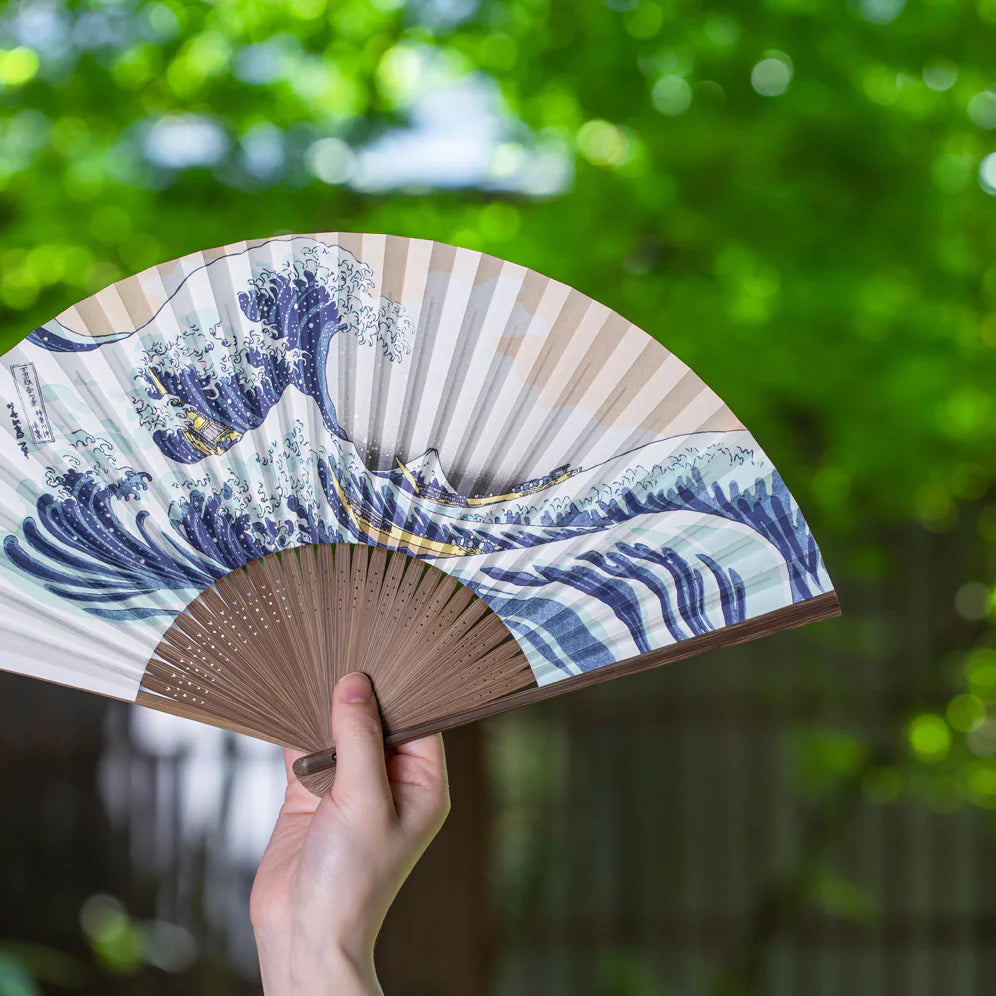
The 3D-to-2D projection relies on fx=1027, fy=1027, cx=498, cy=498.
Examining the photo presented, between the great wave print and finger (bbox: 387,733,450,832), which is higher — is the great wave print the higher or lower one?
the higher one

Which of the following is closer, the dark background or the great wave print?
the great wave print

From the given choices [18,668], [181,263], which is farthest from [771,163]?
[18,668]

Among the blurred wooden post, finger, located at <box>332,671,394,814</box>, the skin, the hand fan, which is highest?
the hand fan

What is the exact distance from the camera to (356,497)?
45.3 inches

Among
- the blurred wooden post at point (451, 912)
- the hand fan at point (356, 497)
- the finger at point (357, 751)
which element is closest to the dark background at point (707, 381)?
the blurred wooden post at point (451, 912)

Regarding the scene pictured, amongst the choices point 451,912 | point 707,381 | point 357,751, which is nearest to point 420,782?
point 357,751

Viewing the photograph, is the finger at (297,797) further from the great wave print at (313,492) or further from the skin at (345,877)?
the great wave print at (313,492)

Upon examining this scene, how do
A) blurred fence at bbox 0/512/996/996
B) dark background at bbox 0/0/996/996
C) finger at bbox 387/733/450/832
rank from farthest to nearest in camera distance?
blurred fence at bbox 0/512/996/996
dark background at bbox 0/0/996/996
finger at bbox 387/733/450/832

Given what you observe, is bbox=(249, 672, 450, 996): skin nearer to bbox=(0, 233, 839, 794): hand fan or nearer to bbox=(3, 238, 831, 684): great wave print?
bbox=(0, 233, 839, 794): hand fan

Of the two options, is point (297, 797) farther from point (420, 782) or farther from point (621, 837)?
point (621, 837)

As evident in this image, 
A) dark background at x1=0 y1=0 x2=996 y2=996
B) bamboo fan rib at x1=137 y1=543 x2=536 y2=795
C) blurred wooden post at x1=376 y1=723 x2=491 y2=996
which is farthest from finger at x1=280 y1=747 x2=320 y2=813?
blurred wooden post at x1=376 y1=723 x2=491 y2=996

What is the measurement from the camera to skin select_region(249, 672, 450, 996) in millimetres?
1055

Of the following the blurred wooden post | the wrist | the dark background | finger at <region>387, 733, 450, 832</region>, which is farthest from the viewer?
the blurred wooden post

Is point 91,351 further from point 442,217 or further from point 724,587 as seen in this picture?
point 442,217
